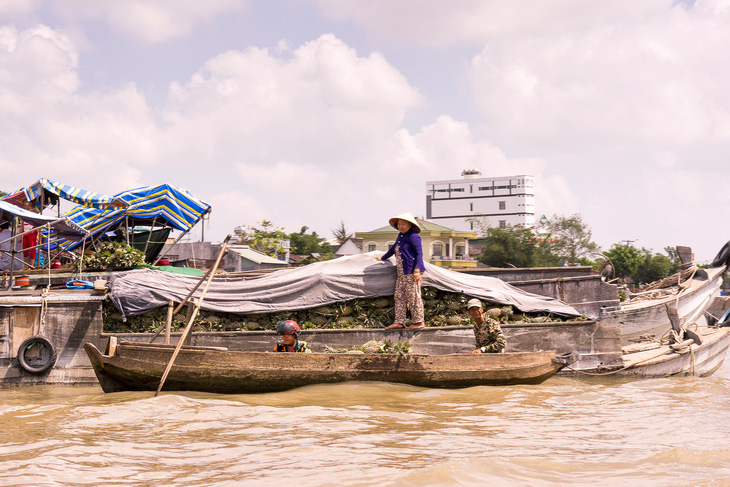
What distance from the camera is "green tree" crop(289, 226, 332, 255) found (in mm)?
59094

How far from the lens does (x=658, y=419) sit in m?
7.93

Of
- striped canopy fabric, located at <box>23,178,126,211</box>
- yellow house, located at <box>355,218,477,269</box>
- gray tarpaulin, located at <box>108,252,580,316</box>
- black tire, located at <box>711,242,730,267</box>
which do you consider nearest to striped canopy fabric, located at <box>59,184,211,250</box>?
striped canopy fabric, located at <box>23,178,126,211</box>

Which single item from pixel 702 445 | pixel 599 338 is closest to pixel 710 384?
pixel 599 338

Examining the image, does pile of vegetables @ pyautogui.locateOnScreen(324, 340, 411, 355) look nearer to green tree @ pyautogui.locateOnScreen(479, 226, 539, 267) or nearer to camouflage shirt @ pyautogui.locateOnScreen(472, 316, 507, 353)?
camouflage shirt @ pyautogui.locateOnScreen(472, 316, 507, 353)

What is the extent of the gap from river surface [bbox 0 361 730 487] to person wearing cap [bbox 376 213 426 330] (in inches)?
70.8

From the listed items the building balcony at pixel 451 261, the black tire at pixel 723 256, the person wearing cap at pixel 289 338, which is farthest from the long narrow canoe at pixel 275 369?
the building balcony at pixel 451 261

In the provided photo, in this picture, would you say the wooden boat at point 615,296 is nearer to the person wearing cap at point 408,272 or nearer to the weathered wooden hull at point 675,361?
the weathered wooden hull at point 675,361

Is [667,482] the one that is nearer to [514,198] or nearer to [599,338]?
[599,338]

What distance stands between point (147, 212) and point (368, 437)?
10.9 m

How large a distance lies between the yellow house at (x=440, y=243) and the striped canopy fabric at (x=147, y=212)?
82.9 feet

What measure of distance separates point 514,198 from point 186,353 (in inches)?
3166

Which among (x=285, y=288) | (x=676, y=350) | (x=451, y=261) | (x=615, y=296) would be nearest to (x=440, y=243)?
(x=451, y=261)

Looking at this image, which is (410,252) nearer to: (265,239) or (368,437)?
(368,437)

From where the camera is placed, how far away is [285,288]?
1123 cm
